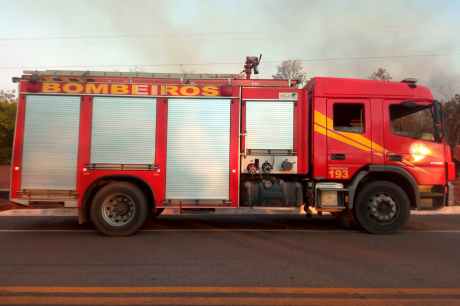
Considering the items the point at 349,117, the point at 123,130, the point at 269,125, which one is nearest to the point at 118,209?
the point at 123,130

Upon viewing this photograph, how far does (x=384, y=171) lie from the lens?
320 inches

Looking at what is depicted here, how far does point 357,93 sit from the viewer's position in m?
8.30

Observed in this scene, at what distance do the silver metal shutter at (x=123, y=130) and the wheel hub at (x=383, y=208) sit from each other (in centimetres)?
459

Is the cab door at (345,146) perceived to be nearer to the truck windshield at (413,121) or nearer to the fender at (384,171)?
the fender at (384,171)

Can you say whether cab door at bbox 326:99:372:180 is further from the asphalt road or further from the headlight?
the asphalt road

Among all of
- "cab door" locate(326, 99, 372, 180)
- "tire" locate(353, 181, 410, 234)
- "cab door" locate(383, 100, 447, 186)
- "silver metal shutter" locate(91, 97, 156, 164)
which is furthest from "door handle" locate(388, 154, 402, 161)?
"silver metal shutter" locate(91, 97, 156, 164)

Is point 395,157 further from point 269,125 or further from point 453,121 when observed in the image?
point 453,121

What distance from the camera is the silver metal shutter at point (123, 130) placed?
26.1 feet

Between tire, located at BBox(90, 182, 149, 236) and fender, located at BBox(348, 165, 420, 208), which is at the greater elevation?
fender, located at BBox(348, 165, 420, 208)

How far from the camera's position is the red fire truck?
310 inches

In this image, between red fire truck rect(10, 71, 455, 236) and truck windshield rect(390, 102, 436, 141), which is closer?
red fire truck rect(10, 71, 455, 236)

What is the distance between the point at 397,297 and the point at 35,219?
362 inches

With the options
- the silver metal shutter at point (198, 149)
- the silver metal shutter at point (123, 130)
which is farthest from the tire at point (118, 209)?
the silver metal shutter at point (198, 149)

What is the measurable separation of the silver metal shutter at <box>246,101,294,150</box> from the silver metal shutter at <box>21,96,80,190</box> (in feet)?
11.5
